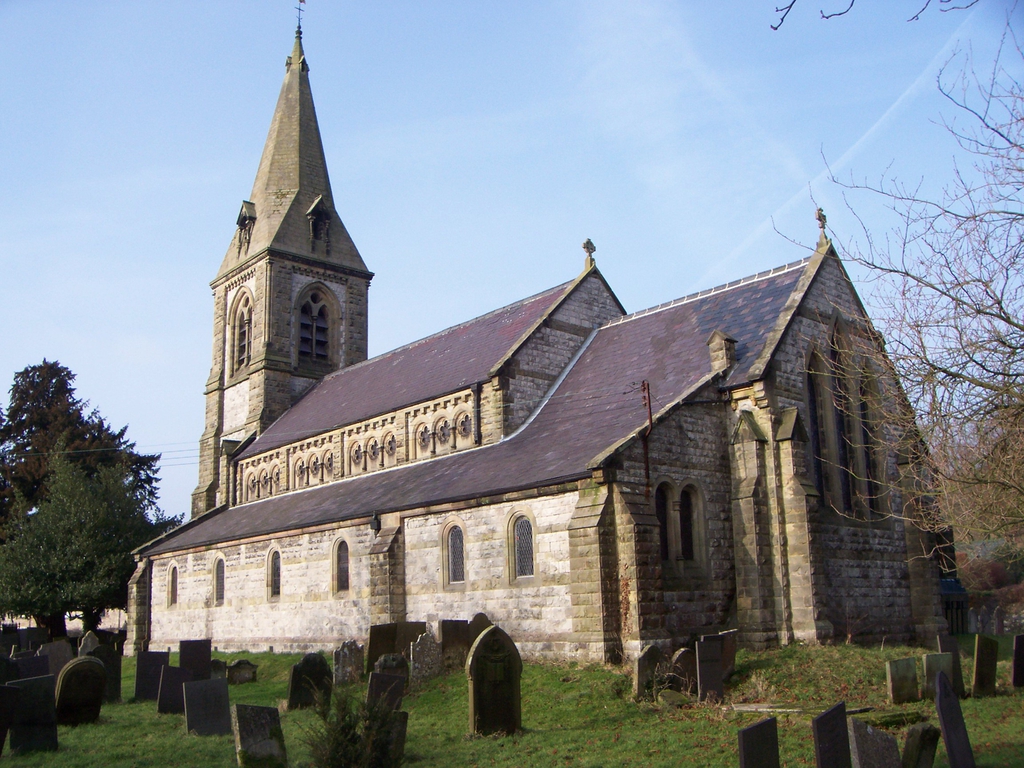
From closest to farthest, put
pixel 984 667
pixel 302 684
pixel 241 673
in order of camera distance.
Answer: pixel 984 667, pixel 302 684, pixel 241 673

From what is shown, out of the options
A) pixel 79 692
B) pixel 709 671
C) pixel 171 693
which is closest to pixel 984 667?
pixel 709 671

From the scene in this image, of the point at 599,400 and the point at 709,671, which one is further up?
the point at 599,400

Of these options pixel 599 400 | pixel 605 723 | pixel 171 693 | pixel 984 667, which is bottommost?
pixel 605 723

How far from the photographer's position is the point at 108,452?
47469 millimetres

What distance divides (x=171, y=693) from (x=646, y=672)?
26.8 feet

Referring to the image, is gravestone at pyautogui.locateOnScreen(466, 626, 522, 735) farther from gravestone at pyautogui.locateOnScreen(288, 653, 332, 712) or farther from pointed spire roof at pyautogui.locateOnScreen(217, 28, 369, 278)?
pointed spire roof at pyautogui.locateOnScreen(217, 28, 369, 278)

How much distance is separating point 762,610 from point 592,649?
4011 mm

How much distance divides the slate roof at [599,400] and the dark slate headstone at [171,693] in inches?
299

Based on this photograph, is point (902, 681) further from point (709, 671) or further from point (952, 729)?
point (952, 729)

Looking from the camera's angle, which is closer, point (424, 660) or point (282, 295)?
point (424, 660)

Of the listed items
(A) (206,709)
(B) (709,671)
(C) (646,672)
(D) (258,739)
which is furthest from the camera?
(C) (646,672)

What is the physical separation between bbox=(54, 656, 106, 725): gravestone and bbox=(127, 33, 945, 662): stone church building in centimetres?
849

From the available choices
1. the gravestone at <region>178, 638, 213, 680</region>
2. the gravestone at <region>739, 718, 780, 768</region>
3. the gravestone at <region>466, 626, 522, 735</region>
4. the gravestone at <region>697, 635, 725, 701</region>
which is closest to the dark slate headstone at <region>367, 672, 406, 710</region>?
the gravestone at <region>466, 626, 522, 735</region>

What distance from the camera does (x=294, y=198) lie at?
42.6 meters
